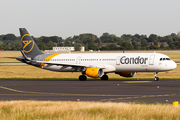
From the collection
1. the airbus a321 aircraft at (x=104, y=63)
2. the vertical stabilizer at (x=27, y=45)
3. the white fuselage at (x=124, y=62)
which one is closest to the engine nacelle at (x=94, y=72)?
the airbus a321 aircraft at (x=104, y=63)

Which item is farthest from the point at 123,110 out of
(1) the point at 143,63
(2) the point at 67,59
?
(2) the point at 67,59

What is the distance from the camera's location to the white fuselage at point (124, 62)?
44.7m

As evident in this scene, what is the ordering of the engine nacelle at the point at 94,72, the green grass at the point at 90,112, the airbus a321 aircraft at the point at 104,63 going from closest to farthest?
1. the green grass at the point at 90,112
2. the engine nacelle at the point at 94,72
3. the airbus a321 aircraft at the point at 104,63

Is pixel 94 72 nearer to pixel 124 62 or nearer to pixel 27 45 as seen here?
pixel 124 62

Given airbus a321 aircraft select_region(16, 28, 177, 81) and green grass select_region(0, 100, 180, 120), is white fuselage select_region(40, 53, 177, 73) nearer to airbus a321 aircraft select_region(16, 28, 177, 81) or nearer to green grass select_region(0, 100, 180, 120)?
airbus a321 aircraft select_region(16, 28, 177, 81)

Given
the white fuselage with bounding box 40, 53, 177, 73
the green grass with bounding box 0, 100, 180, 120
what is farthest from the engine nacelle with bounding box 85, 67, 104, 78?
the green grass with bounding box 0, 100, 180, 120

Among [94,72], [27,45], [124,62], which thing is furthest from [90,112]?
[27,45]

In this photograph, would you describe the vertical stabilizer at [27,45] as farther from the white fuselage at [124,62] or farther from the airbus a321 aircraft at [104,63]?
the white fuselage at [124,62]

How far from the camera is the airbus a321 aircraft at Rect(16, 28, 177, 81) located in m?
44.8

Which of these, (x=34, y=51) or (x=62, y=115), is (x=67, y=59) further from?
(x=62, y=115)

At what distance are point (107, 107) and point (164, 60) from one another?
92.6 ft

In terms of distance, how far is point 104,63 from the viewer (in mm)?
47375

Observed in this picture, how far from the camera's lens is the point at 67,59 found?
166ft

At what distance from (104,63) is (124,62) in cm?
313
